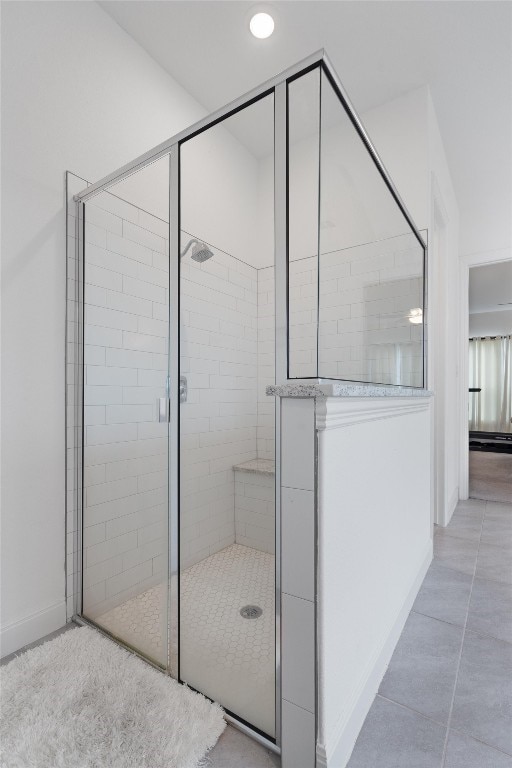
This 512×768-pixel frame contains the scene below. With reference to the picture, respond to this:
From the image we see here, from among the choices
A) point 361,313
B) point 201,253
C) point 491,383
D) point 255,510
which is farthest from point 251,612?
point 491,383

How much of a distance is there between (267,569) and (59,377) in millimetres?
1140

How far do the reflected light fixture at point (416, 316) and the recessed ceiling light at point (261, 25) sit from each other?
1582 millimetres

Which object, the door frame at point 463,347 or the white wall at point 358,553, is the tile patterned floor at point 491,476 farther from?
the white wall at point 358,553

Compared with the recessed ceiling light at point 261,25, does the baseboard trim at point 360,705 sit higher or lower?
lower

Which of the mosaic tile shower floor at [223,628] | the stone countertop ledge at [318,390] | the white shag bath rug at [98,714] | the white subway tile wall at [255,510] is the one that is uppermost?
the stone countertop ledge at [318,390]

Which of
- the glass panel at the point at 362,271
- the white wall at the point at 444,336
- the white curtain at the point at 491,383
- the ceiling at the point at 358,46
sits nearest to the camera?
the glass panel at the point at 362,271

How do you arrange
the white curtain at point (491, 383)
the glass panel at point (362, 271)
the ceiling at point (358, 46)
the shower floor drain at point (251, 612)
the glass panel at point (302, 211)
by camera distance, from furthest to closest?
the white curtain at point (491, 383)
the ceiling at point (358, 46)
the shower floor drain at point (251, 612)
the glass panel at point (362, 271)
the glass panel at point (302, 211)

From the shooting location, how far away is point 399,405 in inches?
61.3

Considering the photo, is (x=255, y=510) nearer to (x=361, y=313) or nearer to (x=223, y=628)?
(x=223, y=628)

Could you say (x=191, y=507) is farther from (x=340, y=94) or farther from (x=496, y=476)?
(x=496, y=476)

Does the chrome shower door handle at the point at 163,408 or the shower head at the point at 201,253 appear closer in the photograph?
the chrome shower door handle at the point at 163,408

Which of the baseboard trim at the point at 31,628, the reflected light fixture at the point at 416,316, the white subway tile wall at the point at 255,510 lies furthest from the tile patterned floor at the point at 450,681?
the reflected light fixture at the point at 416,316

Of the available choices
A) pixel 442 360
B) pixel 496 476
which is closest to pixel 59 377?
pixel 442 360

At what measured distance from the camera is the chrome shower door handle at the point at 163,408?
1395 millimetres
